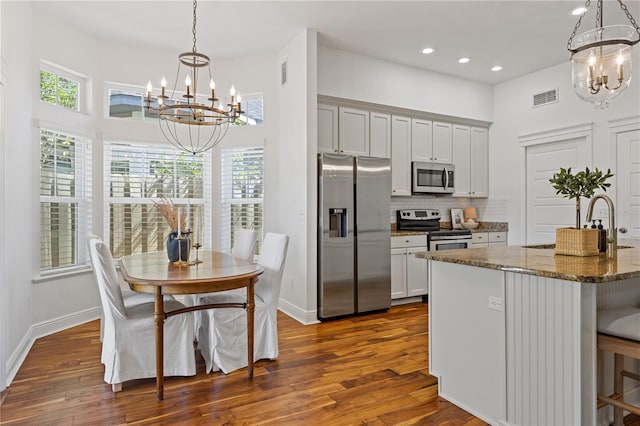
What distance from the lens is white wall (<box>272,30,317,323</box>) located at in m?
4.30

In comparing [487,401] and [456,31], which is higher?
[456,31]

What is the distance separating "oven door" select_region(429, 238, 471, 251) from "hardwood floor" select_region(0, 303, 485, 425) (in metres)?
1.84

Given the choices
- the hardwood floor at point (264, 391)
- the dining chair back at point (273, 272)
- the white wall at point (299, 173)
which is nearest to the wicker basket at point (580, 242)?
the hardwood floor at point (264, 391)

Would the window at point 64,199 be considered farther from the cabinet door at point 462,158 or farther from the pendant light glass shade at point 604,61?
the cabinet door at point 462,158

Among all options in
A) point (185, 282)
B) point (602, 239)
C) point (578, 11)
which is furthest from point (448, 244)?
point (185, 282)

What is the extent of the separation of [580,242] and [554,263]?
43cm

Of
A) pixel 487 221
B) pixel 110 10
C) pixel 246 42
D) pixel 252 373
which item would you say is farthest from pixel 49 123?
pixel 487 221

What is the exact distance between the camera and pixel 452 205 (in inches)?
244

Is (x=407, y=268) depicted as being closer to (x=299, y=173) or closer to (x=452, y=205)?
(x=452, y=205)

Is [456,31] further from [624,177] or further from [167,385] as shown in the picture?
[167,385]

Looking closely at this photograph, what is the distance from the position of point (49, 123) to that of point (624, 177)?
248 inches

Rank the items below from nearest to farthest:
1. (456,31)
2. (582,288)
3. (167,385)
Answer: (582,288) < (167,385) < (456,31)

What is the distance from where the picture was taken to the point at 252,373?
2883 mm

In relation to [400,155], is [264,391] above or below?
below
